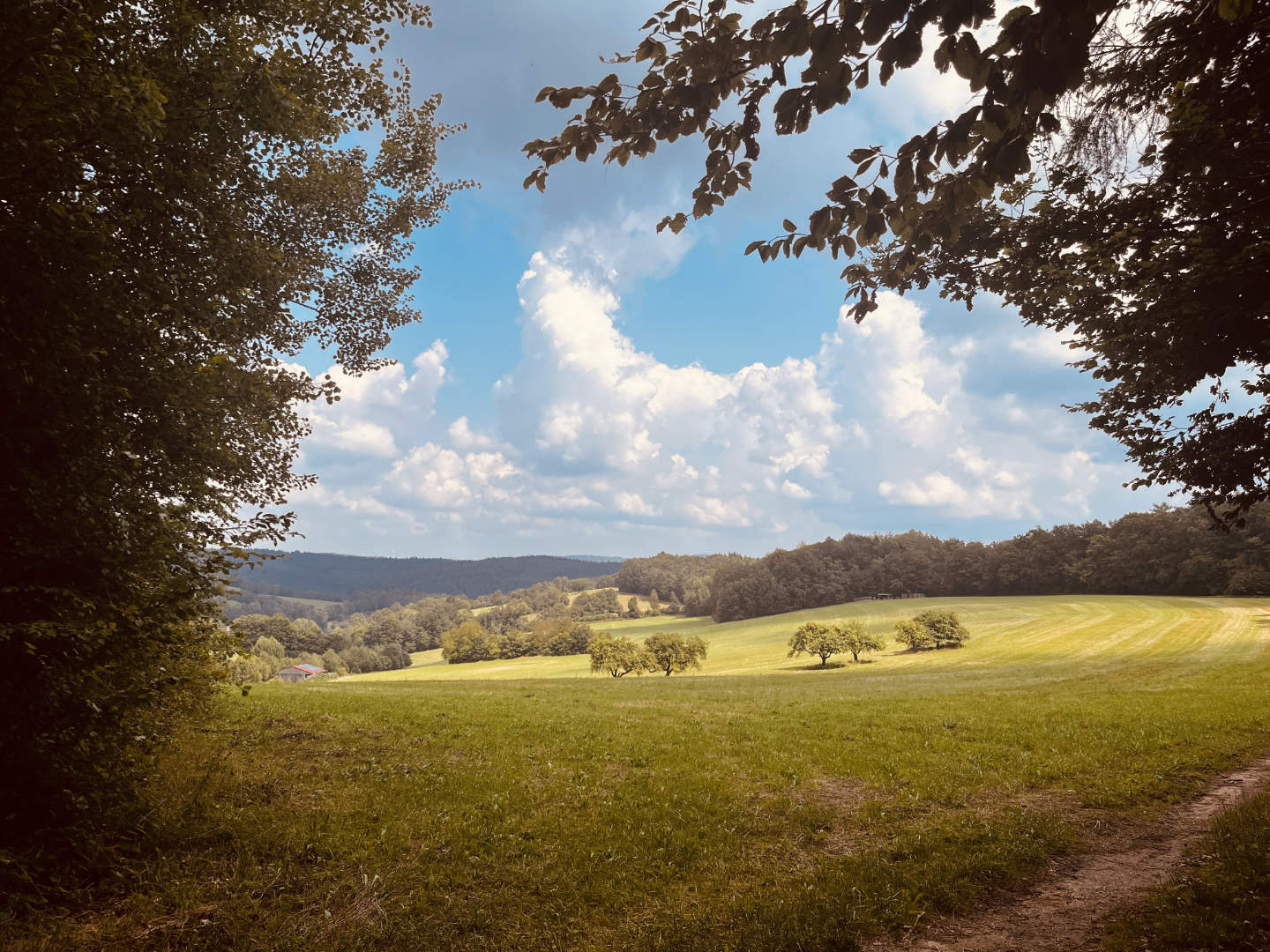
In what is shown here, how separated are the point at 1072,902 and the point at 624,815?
20.2ft

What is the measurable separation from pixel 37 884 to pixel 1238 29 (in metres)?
18.6

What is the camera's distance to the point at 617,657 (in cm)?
5606

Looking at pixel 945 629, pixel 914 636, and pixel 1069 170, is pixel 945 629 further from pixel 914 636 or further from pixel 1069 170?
pixel 1069 170

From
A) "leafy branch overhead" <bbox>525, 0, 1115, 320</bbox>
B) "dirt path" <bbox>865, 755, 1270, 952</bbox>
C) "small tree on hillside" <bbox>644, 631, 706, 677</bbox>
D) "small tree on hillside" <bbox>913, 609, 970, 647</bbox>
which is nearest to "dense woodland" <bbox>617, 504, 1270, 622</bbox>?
"small tree on hillside" <bbox>913, 609, 970, 647</bbox>

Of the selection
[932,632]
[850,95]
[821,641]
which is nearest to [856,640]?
[821,641]

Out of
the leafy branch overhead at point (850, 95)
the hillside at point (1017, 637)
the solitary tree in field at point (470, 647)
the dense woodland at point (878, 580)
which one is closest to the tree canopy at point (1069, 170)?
the leafy branch overhead at point (850, 95)

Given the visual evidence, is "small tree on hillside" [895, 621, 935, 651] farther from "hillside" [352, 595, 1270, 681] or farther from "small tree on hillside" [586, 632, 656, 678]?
"small tree on hillside" [586, 632, 656, 678]

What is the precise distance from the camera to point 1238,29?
25.5 ft

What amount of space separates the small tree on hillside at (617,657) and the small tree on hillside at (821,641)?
52.1ft

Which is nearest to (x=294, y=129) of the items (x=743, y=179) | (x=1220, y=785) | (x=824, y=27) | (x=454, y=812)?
(x=743, y=179)

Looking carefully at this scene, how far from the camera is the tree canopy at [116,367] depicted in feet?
19.8

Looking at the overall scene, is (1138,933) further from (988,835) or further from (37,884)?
(37,884)

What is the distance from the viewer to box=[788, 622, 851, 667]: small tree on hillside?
56.7 metres

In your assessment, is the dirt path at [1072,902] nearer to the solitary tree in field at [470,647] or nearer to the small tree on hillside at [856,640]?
the small tree on hillside at [856,640]
